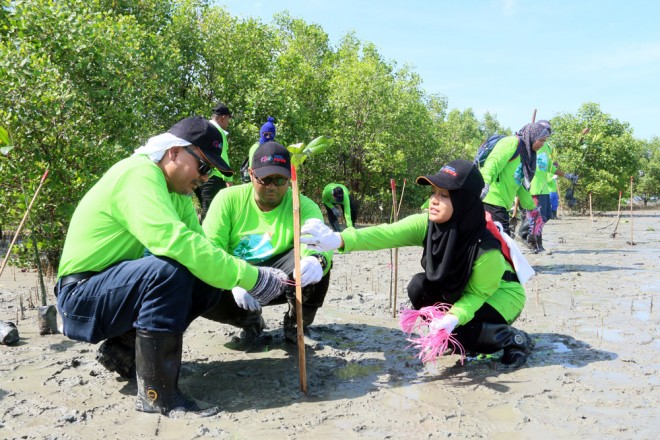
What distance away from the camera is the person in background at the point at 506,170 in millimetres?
6590

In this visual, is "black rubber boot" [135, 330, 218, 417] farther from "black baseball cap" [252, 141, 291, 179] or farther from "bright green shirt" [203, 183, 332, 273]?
"black baseball cap" [252, 141, 291, 179]

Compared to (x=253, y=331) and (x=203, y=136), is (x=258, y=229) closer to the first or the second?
(x=253, y=331)

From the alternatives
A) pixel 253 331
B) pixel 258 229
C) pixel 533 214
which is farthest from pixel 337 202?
pixel 258 229

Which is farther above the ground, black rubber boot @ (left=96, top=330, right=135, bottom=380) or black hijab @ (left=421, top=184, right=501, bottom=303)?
black hijab @ (left=421, top=184, right=501, bottom=303)

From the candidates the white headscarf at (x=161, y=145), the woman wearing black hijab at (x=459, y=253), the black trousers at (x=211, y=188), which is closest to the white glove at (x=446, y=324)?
the woman wearing black hijab at (x=459, y=253)

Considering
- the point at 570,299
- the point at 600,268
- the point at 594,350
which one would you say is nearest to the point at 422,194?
the point at 600,268

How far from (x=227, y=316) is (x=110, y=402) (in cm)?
98

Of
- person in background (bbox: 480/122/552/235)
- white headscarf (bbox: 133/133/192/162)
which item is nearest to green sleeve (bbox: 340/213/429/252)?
white headscarf (bbox: 133/133/192/162)

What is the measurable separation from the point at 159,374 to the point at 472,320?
6.42ft

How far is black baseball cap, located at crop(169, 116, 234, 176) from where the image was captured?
279 centimetres

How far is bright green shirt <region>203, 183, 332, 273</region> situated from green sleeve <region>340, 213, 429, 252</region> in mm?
392

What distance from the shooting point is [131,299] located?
2668 mm

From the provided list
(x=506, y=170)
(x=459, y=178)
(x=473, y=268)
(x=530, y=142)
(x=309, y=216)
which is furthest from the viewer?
(x=530, y=142)

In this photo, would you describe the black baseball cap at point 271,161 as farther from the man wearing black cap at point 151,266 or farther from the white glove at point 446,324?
the white glove at point 446,324
